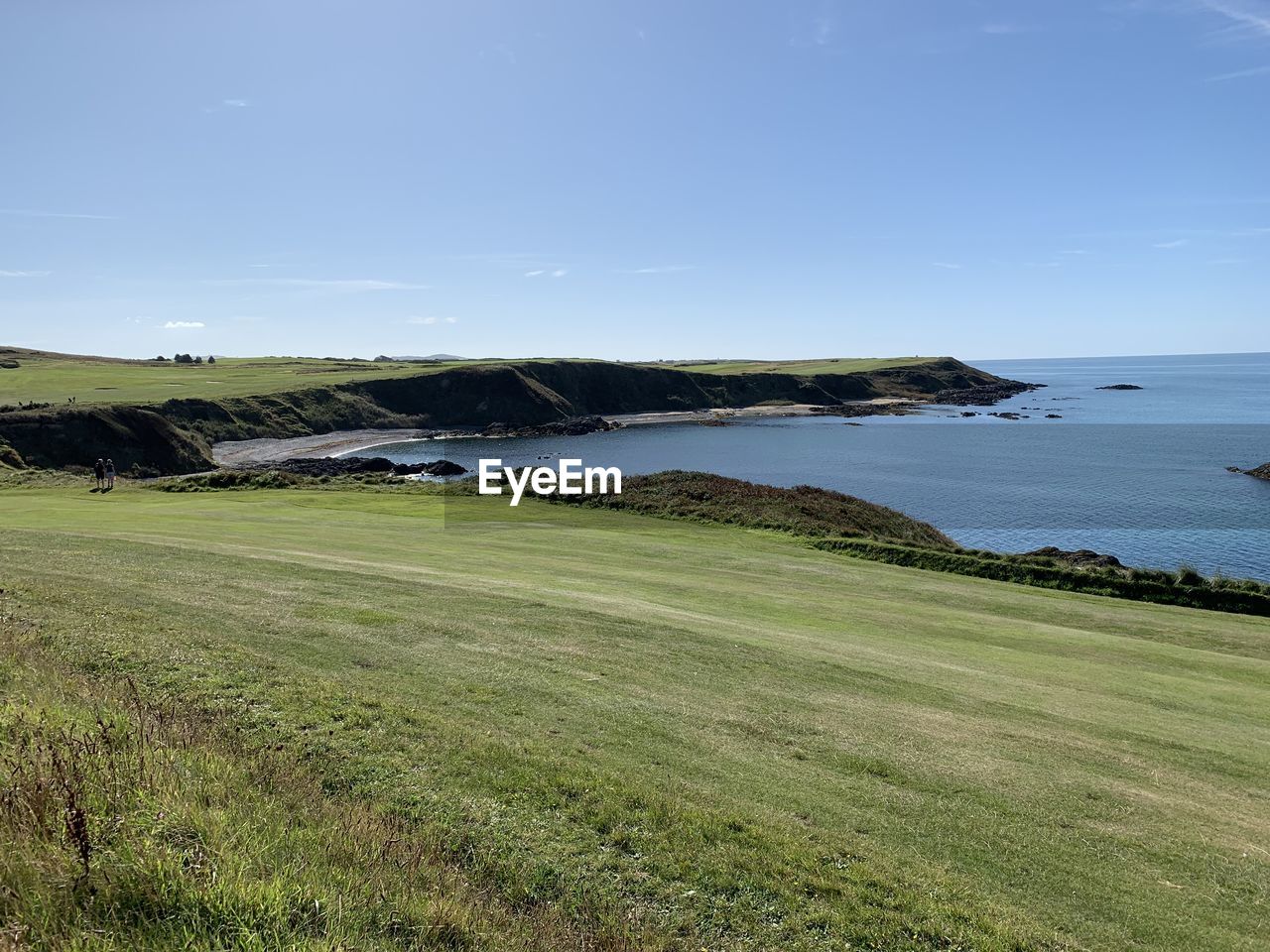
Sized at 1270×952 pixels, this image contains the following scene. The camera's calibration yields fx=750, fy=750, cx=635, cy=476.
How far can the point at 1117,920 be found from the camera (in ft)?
25.3

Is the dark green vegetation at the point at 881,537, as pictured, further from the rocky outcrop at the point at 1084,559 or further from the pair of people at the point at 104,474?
the pair of people at the point at 104,474

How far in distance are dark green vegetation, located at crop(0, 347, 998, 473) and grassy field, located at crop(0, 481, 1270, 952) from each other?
71.0 metres

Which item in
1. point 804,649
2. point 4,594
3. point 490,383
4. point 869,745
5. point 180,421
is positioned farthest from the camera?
point 490,383

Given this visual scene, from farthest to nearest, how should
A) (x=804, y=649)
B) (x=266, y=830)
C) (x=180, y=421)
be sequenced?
(x=180, y=421)
(x=804, y=649)
(x=266, y=830)

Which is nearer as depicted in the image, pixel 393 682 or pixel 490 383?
pixel 393 682

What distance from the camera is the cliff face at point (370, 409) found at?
7894 cm

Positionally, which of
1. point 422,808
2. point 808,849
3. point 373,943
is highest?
point 373,943

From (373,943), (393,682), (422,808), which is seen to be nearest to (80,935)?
(373,943)

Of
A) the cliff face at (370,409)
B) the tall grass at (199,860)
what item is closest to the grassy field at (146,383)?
the cliff face at (370,409)

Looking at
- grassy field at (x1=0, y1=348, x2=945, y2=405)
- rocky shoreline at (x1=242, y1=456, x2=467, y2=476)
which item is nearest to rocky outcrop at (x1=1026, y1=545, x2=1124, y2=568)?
rocky shoreline at (x1=242, y1=456, x2=467, y2=476)

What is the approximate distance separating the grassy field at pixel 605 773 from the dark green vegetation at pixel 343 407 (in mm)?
70984

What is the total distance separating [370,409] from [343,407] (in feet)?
17.4

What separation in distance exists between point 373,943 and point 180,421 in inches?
4590

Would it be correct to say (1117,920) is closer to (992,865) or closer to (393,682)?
(992,865)
